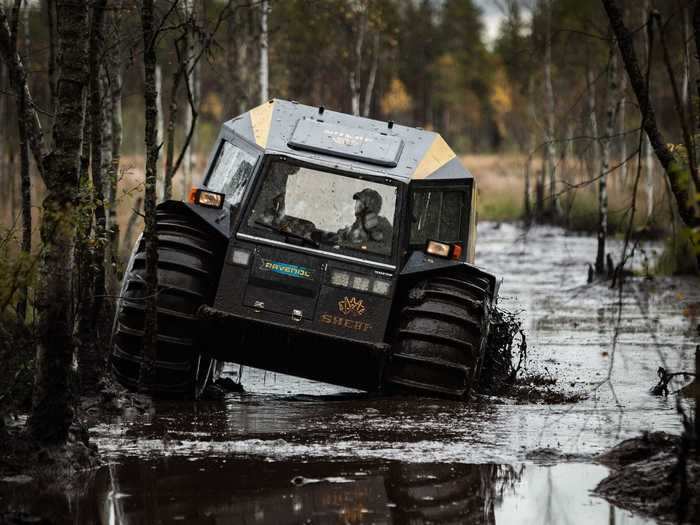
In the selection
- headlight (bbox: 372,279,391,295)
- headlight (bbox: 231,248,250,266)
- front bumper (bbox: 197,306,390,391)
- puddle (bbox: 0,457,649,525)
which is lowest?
puddle (bbox: 0,457,649,525)

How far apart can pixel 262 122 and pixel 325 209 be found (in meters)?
1.31

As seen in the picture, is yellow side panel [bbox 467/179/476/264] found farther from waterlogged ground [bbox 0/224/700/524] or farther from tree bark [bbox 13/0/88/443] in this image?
tree bark [bbox 13/0/88/443]

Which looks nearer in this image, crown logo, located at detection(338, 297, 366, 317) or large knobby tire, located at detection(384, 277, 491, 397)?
large knobby tire, located at detection(384, 277, 491, 397)

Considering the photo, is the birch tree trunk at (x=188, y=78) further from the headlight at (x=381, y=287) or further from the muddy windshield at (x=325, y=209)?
the headlight at (x=381, y=287)

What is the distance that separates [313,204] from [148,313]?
201cm

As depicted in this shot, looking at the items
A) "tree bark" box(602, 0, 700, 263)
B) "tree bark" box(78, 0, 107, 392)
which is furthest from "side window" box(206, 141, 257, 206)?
"tree bark" box(602, 0, 700, 263)

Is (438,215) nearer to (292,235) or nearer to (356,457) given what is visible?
(292,235)

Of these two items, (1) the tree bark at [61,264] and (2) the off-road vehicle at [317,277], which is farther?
(2) the off-road vehicle at [317,277]

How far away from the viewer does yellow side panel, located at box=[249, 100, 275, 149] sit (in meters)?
13.1

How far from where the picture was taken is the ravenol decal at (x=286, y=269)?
1231 cm

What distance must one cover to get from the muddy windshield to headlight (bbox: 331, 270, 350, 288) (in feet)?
0.98

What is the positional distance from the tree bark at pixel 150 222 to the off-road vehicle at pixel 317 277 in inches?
7.3

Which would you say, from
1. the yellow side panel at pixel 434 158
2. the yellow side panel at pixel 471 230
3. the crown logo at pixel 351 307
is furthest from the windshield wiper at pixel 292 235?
the yellow side panel at pixel 471 230

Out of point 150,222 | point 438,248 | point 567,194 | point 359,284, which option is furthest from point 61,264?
point 567,194
